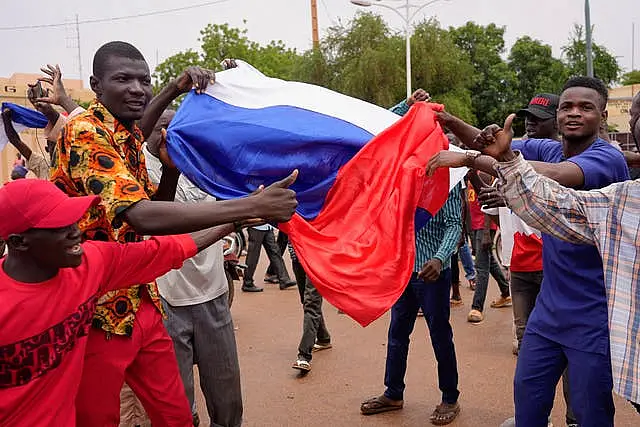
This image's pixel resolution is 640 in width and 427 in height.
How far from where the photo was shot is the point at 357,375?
6137 millimetres

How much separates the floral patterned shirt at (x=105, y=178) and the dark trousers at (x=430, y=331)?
2.32 m

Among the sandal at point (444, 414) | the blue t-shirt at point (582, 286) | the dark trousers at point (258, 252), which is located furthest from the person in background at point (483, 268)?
the blue t-shirt at point (582, 286)

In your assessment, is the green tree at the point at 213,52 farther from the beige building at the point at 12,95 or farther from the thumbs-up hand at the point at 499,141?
the thumbs-up hand at the point at 499,141

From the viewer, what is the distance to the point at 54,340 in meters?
2.64

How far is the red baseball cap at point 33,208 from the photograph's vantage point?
250 centimetres

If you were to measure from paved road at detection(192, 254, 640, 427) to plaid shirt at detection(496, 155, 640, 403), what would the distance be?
250cm

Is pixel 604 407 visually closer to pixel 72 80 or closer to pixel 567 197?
pixel 567 197

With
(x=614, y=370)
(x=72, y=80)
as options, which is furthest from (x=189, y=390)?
(x=72, y=80)

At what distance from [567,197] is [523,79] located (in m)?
38.9

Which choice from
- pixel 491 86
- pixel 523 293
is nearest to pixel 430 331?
pixel 523 293

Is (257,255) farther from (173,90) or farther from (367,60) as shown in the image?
(367,60)

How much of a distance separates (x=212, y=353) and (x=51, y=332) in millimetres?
1625

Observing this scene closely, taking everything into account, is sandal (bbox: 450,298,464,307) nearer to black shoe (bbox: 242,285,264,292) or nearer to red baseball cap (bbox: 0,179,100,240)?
black shoe (bbox: 242,285,264,292)

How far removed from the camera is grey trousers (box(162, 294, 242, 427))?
4109mm
